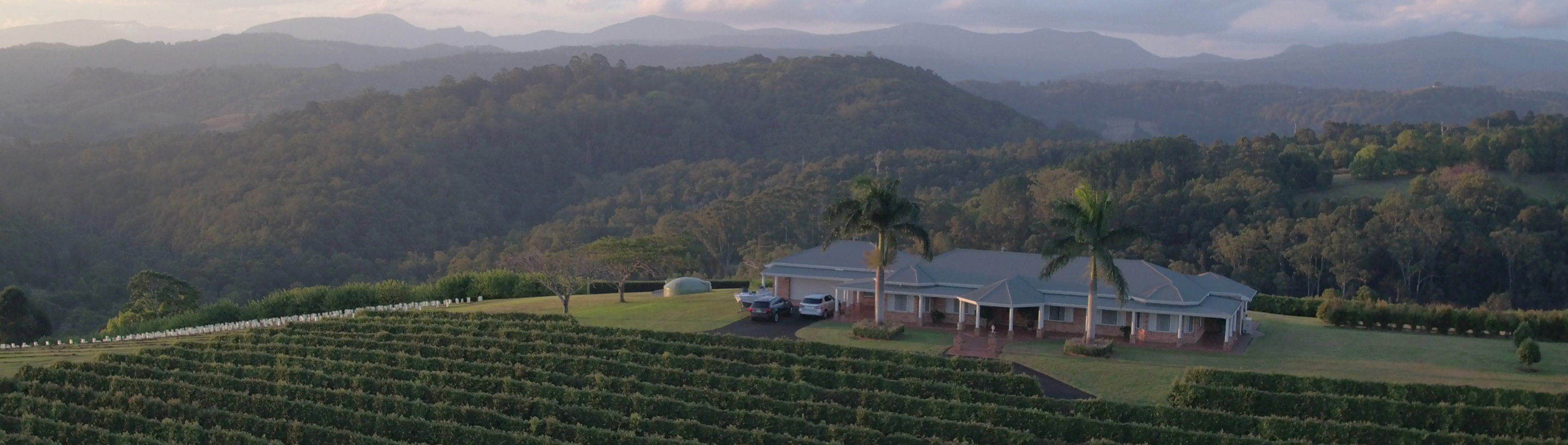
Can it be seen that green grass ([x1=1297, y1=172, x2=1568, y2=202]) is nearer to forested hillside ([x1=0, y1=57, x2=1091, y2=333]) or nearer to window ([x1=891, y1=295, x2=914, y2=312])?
window ([x1=891, y1=295, x2=914, y2=312])

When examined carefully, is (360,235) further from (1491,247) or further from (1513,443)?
(1513,443)

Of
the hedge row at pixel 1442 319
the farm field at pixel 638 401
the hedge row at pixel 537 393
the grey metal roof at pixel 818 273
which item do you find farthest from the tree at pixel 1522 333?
the grey metal roof at pixel 818 273

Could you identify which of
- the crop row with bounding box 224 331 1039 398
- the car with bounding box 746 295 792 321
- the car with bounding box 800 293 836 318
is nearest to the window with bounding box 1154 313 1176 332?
the crop row with bounding box 224 331 1039 398

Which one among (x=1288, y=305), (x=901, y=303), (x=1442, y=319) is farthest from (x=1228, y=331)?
(x=901, y=303)

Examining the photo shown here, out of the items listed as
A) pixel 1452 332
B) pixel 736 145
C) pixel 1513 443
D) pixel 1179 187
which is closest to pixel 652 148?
pixel 736 145

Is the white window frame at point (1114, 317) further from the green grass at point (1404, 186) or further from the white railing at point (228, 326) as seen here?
the green grass at point (1404, 186)

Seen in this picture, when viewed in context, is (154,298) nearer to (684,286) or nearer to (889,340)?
(684,286)
